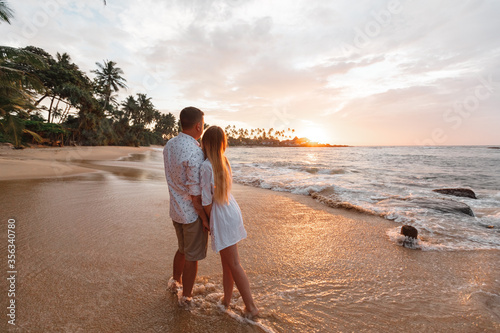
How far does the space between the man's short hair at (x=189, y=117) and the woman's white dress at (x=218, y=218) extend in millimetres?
397

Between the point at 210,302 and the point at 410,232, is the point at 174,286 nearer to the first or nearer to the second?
the point at 210,302

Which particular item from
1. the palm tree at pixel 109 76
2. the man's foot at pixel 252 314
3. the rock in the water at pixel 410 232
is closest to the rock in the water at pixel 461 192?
the rock in the water at pixel 410 232

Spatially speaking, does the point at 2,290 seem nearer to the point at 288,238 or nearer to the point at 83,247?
the point at 83,247

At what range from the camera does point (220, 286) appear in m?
2.73

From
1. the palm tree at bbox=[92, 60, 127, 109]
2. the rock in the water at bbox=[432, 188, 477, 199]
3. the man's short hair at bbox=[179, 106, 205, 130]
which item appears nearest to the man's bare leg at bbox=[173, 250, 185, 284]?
the man's short hair at bbox=[179, 106, 205, 130]

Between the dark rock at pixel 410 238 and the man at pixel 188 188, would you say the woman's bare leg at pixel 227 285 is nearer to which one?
the man at pixel 188 188

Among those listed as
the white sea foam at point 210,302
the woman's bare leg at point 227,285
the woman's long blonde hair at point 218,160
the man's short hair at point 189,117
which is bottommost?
the white sea foam at point 210,302

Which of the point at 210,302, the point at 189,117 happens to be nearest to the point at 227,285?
the point at 210,302

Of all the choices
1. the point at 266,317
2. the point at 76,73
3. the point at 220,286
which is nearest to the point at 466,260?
the point at 266,317

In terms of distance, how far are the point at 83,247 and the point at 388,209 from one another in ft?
22.1

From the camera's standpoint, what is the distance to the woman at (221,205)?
207 cm

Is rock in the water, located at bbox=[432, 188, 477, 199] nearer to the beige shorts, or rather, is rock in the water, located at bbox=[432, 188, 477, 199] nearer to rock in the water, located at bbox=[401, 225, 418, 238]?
rock in the water, located at bbox=[401, 225, 418, 238]

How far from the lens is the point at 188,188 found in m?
2.11

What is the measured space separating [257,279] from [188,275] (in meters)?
0.97
